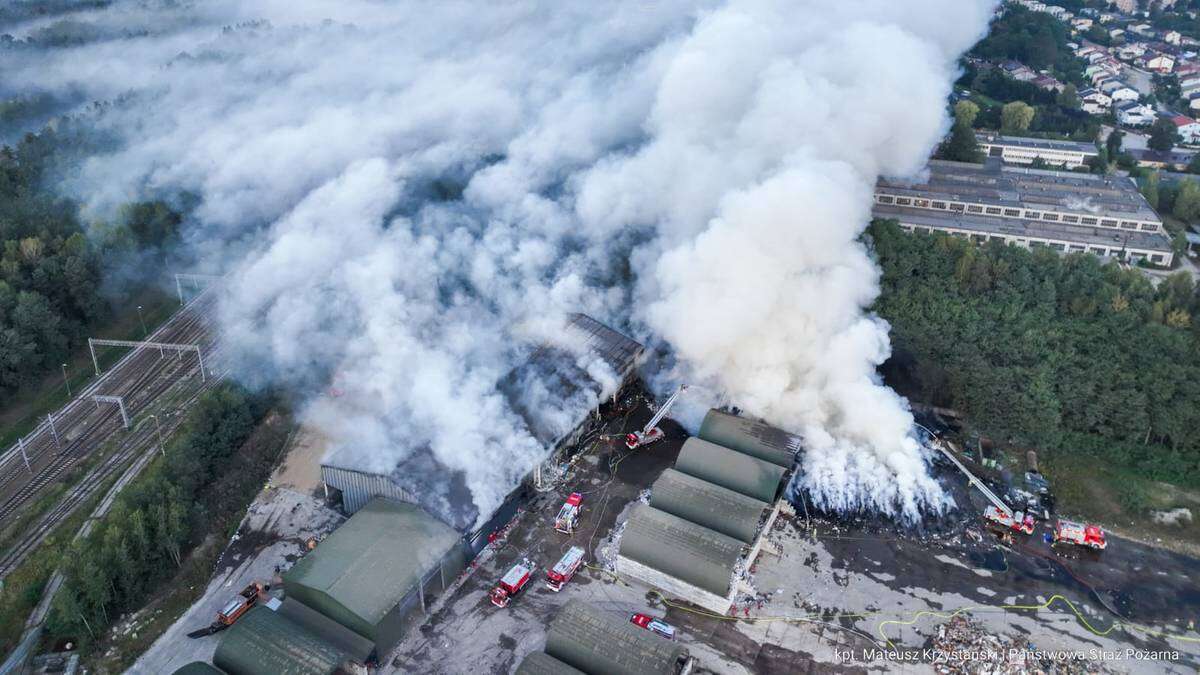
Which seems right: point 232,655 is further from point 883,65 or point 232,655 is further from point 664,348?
point 883,65

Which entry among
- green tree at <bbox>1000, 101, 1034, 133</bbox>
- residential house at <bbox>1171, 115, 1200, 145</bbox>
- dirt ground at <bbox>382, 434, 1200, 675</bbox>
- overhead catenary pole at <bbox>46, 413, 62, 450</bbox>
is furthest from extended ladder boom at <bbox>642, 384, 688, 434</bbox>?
residential house at <bbox>1171, 115, 1200, 145</bbox>

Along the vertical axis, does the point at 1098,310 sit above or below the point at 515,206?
below

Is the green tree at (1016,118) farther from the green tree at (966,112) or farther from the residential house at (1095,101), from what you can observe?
the residential house at (1095,101)

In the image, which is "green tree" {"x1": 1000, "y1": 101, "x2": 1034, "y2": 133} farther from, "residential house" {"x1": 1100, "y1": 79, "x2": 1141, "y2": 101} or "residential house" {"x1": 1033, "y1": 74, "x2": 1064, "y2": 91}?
"residential house" {"x1": 1100, "y1": 79, "x2": 1141, "y2": 101}

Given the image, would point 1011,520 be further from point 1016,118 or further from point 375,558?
point 1016,118

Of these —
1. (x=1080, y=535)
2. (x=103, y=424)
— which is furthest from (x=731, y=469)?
(x=103, y=424)

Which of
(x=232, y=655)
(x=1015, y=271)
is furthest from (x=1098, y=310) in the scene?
(x=232, y=655)
